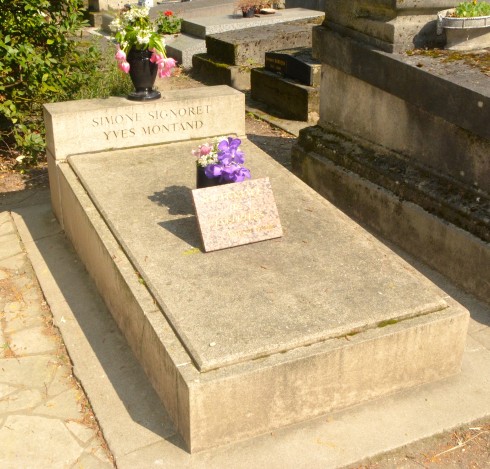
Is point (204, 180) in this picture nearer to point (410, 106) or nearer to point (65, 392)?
point (65, 392)

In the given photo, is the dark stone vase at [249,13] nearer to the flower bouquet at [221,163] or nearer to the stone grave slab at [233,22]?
the stone grave slab at [233,22]

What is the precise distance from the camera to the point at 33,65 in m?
8.07

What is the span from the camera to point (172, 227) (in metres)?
5.35

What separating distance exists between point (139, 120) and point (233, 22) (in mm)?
6793

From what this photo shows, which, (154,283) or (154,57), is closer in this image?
(154,283)

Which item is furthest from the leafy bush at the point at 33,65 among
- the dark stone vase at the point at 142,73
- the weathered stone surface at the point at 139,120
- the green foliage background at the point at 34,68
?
the dark stone vase at the point at 142,73

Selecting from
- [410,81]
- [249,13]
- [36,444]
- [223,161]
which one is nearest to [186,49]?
[249,13]

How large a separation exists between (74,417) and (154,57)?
3.45m

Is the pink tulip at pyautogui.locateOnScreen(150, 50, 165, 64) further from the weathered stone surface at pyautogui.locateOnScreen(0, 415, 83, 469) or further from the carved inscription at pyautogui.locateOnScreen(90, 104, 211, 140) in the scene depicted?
the weathered stone surface at pyautogui.locateOnScreen(0, 415, 83, 469)

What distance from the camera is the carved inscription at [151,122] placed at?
6559mm

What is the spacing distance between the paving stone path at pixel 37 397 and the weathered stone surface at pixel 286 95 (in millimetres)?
4648

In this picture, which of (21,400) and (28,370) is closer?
(21,400)

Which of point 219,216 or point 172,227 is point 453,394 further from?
point 172,227

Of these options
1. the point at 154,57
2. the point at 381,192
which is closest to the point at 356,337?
the point at 381,192
